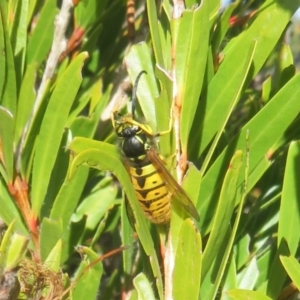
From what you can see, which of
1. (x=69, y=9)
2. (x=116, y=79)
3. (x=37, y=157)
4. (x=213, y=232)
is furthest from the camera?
(x=116, y=79)

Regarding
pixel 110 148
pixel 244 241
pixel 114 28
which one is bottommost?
pixel 244 241

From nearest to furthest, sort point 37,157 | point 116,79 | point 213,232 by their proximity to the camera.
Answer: point 213,232, point 37,157, point 116,79

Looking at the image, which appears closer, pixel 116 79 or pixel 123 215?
pixel 123 215

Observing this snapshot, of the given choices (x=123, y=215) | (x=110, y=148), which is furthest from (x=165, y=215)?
(x=110, y=148)

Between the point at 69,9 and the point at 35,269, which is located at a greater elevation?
the point at 69,9

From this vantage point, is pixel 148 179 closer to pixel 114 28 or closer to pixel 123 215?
pixel 123 215

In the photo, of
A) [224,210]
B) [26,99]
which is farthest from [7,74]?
[224,210]

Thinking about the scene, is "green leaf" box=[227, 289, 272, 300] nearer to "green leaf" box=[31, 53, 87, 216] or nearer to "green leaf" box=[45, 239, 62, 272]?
"green leaf" box=[45, 239, 62, 272]
